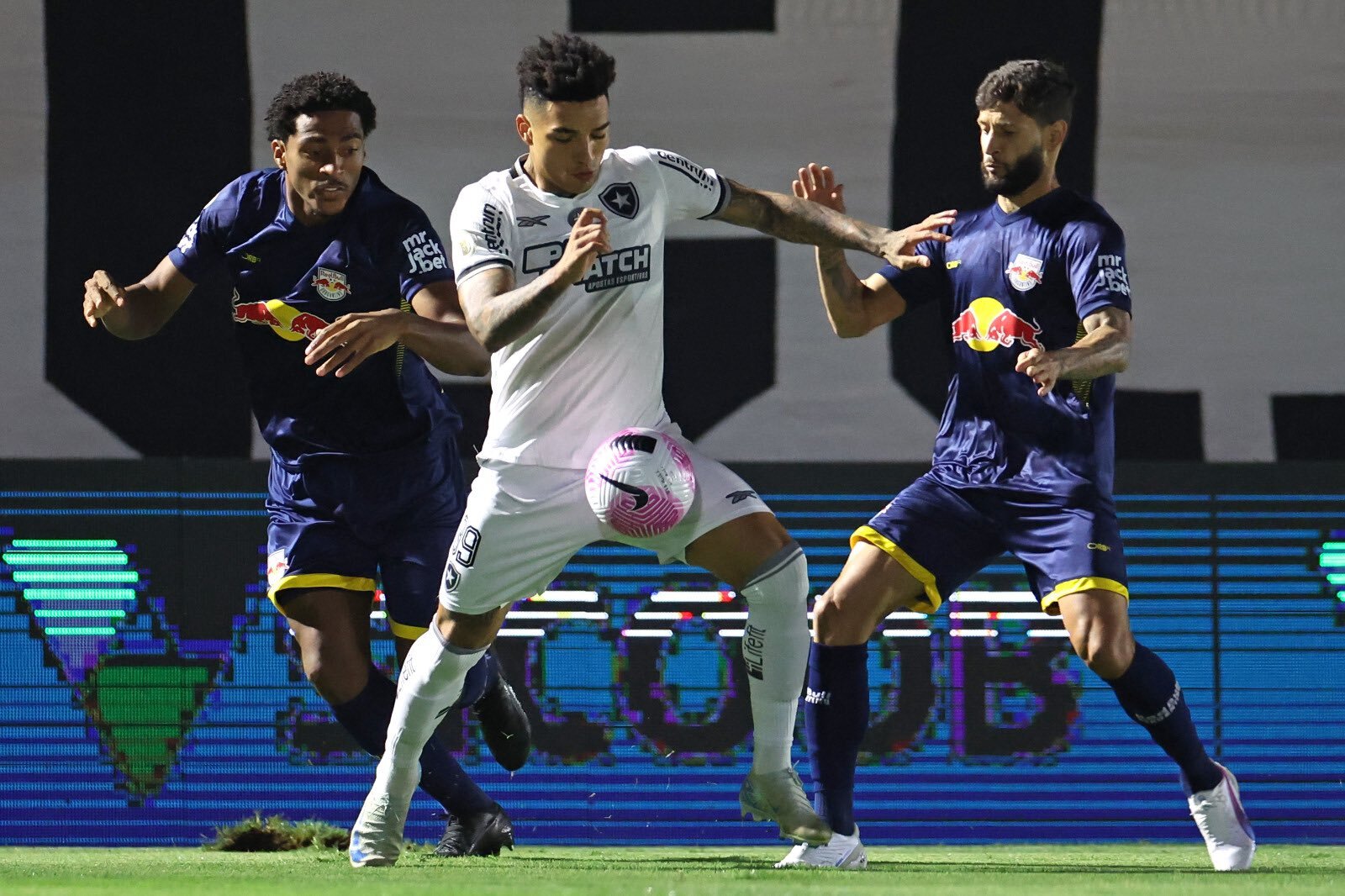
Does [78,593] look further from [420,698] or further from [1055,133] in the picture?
[1055,133]

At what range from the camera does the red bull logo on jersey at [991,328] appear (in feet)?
16.8

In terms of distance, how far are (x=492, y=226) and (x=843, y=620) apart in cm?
146

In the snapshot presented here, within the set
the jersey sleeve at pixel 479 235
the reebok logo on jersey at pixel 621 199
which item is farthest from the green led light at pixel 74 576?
the reebok logo on jersey at pixel 621 199

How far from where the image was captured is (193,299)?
7.13 m

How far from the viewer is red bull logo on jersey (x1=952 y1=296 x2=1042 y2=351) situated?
5125 mm

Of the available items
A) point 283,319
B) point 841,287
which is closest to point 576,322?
point 841,287

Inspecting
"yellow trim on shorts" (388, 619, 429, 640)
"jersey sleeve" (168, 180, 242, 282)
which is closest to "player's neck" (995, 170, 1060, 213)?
"yellow trim on shorts" (388, 619, 429, 640)

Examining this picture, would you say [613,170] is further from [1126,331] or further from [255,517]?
[255,517]

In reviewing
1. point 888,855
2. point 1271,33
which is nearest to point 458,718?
point 888,855

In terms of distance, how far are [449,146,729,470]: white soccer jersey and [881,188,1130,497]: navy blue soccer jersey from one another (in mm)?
1002

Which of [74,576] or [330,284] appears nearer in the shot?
[330,284]

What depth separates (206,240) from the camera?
18.2 ft

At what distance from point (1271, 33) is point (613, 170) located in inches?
138

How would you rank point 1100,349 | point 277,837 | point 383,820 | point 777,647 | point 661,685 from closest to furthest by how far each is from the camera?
point 777,647
point 1100,349
point 383,820
point 277,837
point 661,685
